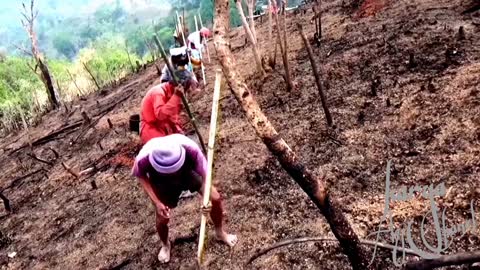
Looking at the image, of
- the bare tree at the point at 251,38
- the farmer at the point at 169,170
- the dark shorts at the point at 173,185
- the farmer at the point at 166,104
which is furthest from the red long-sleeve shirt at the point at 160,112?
the bare tree at the point at 251,38

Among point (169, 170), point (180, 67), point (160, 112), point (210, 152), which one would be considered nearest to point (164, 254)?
point (169, 170)

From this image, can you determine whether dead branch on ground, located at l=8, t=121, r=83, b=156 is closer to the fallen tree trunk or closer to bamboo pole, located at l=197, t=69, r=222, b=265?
bamboo pole, located at l=197, t=69, r=222, b=265

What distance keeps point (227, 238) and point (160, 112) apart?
3.98ft

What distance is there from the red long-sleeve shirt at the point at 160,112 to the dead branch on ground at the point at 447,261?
220 cm

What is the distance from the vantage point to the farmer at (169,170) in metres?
3.33

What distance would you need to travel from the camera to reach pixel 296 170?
2.64 metres

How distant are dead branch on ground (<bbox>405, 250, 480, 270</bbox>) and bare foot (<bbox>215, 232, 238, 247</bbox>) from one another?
1.72 meters

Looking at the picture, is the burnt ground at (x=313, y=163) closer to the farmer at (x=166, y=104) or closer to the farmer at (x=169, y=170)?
the farmer at (x=169, y=170)

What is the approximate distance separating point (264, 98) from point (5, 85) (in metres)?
23.3

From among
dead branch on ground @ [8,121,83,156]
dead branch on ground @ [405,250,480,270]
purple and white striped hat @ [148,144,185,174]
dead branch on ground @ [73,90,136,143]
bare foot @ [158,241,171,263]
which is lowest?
dead branch on ground @ [8,121,83,156]

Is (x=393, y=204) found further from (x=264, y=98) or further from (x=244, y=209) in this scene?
(x=264, y=98)

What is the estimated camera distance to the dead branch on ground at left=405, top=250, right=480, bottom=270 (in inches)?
94.3

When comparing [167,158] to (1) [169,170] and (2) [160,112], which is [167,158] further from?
(2) [160,112]

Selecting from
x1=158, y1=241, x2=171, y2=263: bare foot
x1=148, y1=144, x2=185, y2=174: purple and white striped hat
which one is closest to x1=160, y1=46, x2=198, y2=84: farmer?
x1=148, y1=144, x2=185, y2=174: purple and white striped hat
